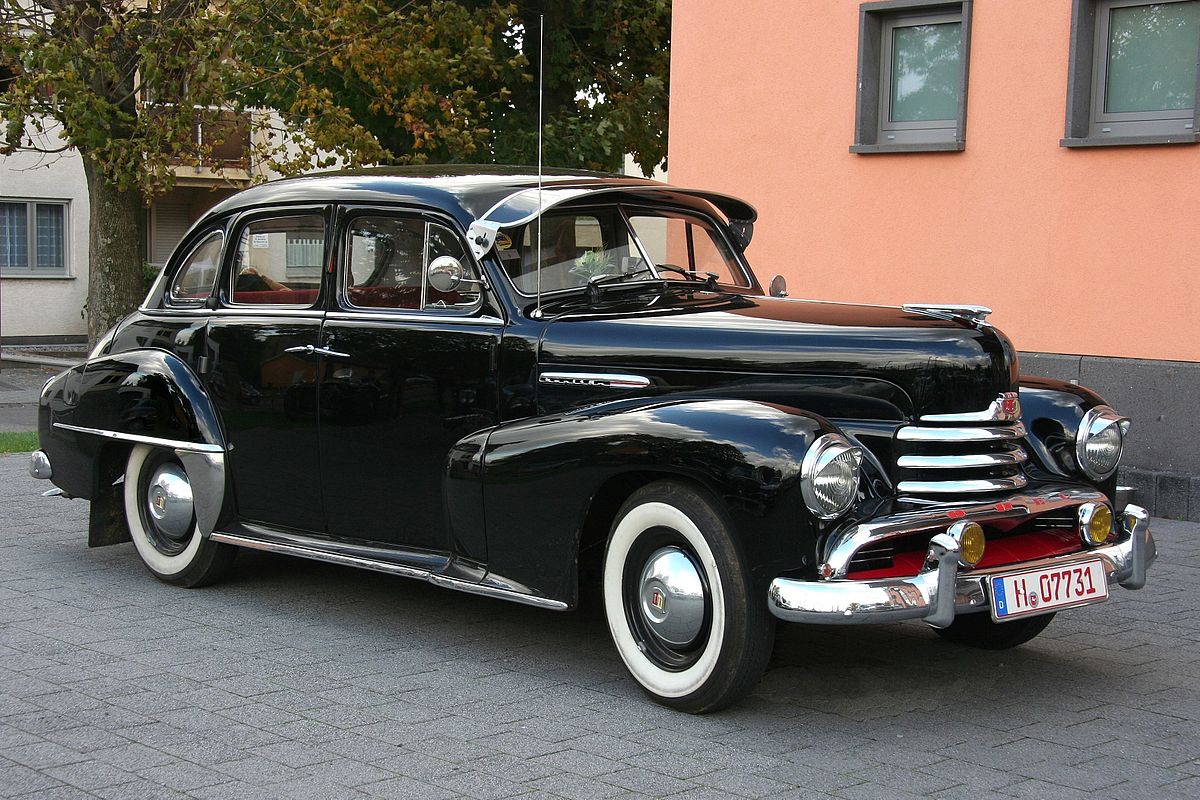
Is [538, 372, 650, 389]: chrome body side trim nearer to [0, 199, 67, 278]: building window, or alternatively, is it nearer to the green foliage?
the green foliage

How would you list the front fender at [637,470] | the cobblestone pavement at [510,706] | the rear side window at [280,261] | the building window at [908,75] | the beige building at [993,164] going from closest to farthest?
the cobblestone pavement at [510,706]
the front fender at [637,470]
the rear side window at [280,261]
the beige building at [993,164]
the building window at [908,75]

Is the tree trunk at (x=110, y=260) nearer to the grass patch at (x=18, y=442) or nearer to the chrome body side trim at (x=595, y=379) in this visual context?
the grass patch at (x=18, y=442)

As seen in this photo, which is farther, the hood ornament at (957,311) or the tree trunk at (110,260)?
the tree trunk at (110,260)

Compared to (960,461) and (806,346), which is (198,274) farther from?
(960,461)

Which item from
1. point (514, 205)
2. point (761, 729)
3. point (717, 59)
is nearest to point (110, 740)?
point (761, 729)

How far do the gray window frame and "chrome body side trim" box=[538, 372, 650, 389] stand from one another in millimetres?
24402

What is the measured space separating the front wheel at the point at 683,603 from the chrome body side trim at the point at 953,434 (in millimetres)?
740

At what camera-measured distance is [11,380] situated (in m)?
19.5

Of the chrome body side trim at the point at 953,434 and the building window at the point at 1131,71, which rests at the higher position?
the building window at the point at 1131,71

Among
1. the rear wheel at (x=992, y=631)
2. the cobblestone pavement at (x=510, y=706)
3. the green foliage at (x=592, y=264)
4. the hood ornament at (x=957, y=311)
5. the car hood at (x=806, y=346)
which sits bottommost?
the cobblestone pavement at (x=510, y=706)

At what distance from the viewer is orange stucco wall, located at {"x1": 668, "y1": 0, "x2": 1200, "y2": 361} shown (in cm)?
885

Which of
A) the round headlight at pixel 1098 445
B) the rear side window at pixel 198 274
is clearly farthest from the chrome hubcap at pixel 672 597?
the rear side window at pixel 198 274

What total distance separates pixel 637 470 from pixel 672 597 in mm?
436

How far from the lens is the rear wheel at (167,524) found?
634 centimetres
